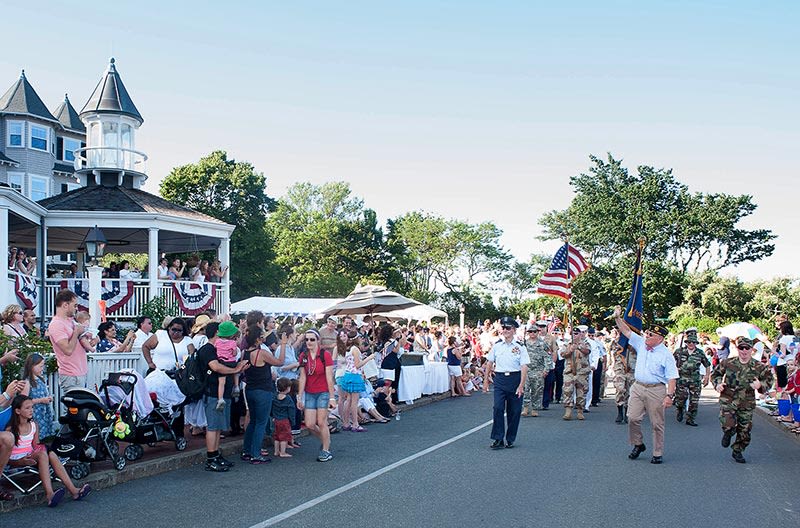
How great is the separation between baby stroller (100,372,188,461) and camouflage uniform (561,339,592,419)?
913cm

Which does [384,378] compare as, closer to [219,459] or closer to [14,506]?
[219,459]

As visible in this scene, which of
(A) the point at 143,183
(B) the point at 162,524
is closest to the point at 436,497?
(B) the point at 162,524

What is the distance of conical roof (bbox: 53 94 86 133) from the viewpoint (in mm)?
51031

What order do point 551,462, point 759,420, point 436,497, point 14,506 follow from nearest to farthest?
point 14,506 → point 436,497 → point 551,462 → point 759,420

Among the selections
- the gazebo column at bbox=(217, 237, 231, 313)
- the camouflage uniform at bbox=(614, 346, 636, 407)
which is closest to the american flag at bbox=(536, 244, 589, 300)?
the camouflage uniform at bbox=(614, 346, 636, 407)

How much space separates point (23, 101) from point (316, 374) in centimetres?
3873

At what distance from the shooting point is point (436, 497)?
8578mm

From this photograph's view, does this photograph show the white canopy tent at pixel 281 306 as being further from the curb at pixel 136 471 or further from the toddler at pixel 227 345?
the toddler at pixel 227 345

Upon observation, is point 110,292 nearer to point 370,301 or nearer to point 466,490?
point 370,301

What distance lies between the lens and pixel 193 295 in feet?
80.8

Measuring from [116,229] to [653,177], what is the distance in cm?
5378

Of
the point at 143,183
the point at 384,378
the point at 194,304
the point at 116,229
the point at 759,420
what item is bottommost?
the point at 759,420

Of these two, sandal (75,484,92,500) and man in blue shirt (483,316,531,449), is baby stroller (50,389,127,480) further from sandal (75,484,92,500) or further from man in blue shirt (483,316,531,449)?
man in blue shirt (483,316,531,449)

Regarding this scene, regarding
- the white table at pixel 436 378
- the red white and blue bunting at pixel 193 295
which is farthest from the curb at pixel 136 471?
the red white and blue bunting at pixel 193 295
